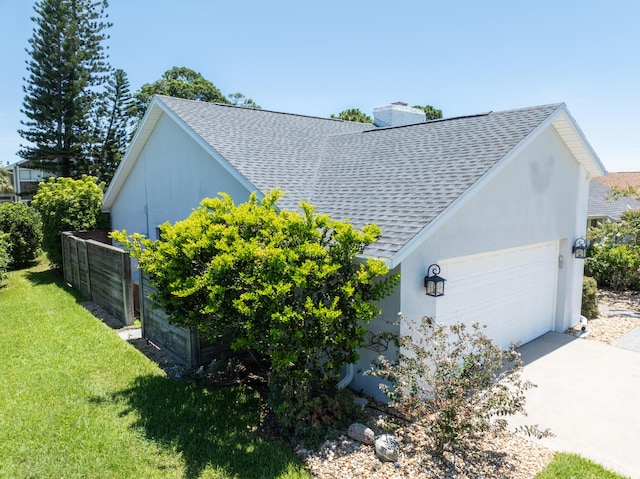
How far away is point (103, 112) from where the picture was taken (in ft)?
105

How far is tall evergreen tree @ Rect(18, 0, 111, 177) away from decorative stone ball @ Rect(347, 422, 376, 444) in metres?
32.4

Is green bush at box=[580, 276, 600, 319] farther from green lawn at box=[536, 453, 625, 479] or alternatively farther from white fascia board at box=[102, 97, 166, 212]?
white fascia board at box=[102, 97, 166, 212]

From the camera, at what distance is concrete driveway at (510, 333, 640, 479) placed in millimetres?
5721

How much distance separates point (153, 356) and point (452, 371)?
605 cm

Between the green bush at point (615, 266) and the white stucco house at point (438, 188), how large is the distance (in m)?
6.20

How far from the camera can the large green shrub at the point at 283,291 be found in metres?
5.30

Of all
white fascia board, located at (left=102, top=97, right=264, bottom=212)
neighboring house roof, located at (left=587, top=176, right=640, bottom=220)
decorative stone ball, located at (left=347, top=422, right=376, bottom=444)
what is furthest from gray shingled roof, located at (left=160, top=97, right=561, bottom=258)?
neighboring house roof, located at (left=587, top=176, right=640, bottom=220)

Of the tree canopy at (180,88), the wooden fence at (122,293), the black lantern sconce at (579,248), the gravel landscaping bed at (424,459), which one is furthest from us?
the tree canopy at (180,88)

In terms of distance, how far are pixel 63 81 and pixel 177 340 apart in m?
29.9

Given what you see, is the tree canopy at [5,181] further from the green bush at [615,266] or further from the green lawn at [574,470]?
the green lawn at [574,470]

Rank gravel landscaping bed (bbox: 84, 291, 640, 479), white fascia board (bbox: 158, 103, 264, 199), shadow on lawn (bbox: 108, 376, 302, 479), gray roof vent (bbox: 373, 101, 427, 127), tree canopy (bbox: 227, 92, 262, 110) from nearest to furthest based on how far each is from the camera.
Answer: gravel landscaping bed (bbox: 84, 291, 640, 479) → shadow on lawn (bbox: 108, 376, 302, 479) → white fascia board (bbox: 158, 103, 264, 199) → gray roof vent (bbox: 373, 101, 427, 127) → tree canopy (bbox: 227, 92, 262, 110)

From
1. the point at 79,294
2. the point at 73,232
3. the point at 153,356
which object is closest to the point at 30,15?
the point at 73,232

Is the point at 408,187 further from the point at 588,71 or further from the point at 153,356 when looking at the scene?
the point at 588,71

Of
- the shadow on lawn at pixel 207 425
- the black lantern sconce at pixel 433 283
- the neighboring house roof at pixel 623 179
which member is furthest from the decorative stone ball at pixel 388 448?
the neighboring house roof at pixel 623 179
